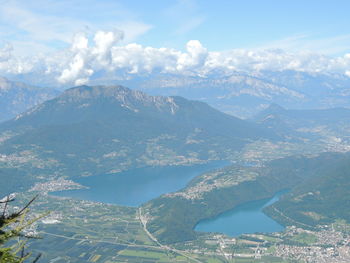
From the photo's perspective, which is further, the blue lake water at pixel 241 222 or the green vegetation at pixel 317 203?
the green vegetation at pixel 317 203

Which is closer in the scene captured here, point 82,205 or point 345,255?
point 345,255

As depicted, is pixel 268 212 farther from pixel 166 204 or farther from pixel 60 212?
pixel 60 212

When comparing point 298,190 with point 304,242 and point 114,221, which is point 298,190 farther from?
point 114,221

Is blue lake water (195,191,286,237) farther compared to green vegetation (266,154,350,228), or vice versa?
green vegetation (266,154,350,228)

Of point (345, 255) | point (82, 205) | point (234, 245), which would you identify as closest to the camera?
point (345, 255)

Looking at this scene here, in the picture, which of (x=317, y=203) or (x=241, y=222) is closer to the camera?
(x=241, y=222)

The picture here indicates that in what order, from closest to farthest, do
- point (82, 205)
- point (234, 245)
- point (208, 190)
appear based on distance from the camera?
point (234, 245) < point (82, 205) < point (208, 190)

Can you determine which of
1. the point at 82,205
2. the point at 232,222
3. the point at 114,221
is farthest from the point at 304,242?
the point at 82,205

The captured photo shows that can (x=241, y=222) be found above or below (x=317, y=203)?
below
